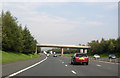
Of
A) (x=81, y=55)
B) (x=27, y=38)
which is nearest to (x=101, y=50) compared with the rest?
(x=27, y=38)

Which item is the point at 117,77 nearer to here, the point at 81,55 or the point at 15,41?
the point at 81,55

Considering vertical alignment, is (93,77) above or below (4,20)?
below

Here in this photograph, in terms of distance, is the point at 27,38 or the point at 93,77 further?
the point at 27,38

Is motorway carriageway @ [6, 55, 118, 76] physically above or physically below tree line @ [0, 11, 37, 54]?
below

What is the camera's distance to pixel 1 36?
59.1m

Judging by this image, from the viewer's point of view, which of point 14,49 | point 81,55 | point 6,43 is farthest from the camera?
point 14,49

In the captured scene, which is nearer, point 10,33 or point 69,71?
point 69,71

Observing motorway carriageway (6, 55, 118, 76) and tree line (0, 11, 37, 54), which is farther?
tree line (0, 11, 37, 54)

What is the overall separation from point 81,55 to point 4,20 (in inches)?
1563

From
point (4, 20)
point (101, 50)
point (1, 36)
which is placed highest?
point (4, 20)

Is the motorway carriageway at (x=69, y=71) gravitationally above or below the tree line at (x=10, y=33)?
below

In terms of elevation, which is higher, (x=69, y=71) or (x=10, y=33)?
(x=10, y=33)

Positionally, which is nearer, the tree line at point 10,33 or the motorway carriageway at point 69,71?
the motorway carriageway at point 69,71

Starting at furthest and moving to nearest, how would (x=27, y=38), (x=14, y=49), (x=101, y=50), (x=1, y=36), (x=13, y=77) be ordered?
(x=101, y=50) < (x=27, y=38) < (x=14, y=49) < (x=1, y=36) < (x=13, y=77)
